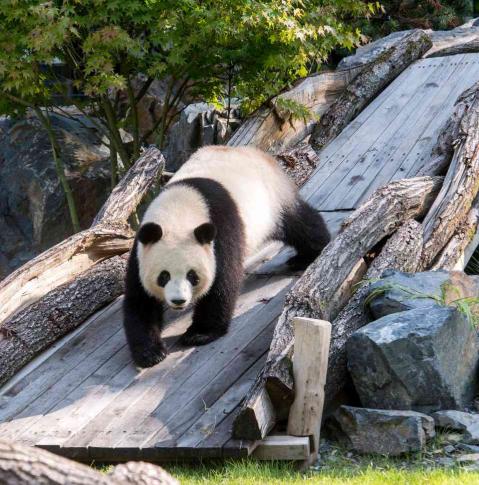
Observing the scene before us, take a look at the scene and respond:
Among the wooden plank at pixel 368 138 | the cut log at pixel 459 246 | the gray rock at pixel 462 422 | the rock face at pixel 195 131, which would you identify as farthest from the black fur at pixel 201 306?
the rock face at pixel 195 131

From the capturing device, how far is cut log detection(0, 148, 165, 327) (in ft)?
18.7

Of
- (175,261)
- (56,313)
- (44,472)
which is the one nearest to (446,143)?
(175,261)

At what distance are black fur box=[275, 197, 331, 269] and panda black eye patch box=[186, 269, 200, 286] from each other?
4.19 ft

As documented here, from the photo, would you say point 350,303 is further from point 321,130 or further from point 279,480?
point 321,130

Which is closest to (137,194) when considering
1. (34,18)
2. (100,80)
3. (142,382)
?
(100,80)

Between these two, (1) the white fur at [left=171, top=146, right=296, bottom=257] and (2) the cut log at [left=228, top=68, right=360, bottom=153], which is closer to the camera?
(1) the white fur at [left=171, top=146, right=296, bottom=257]

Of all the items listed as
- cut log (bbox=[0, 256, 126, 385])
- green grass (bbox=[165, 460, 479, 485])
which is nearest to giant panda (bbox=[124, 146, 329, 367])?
cut log (bbox=[0, 256, 126, 385])

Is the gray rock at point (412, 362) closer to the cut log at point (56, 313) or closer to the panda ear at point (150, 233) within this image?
the panda ear at point (150, 233)

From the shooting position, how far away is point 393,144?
8250 millimetres

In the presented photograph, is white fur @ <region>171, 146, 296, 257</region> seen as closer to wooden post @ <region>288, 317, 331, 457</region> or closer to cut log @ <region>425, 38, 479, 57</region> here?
wooden post @ <region>288, 317, 331, 457</region>

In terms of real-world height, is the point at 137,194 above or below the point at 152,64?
below

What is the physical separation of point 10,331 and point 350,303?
7.05ft

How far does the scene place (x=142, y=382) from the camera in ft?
16.5

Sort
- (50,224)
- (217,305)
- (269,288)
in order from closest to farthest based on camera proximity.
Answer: (217,305)
(269,288)
(50,224)
